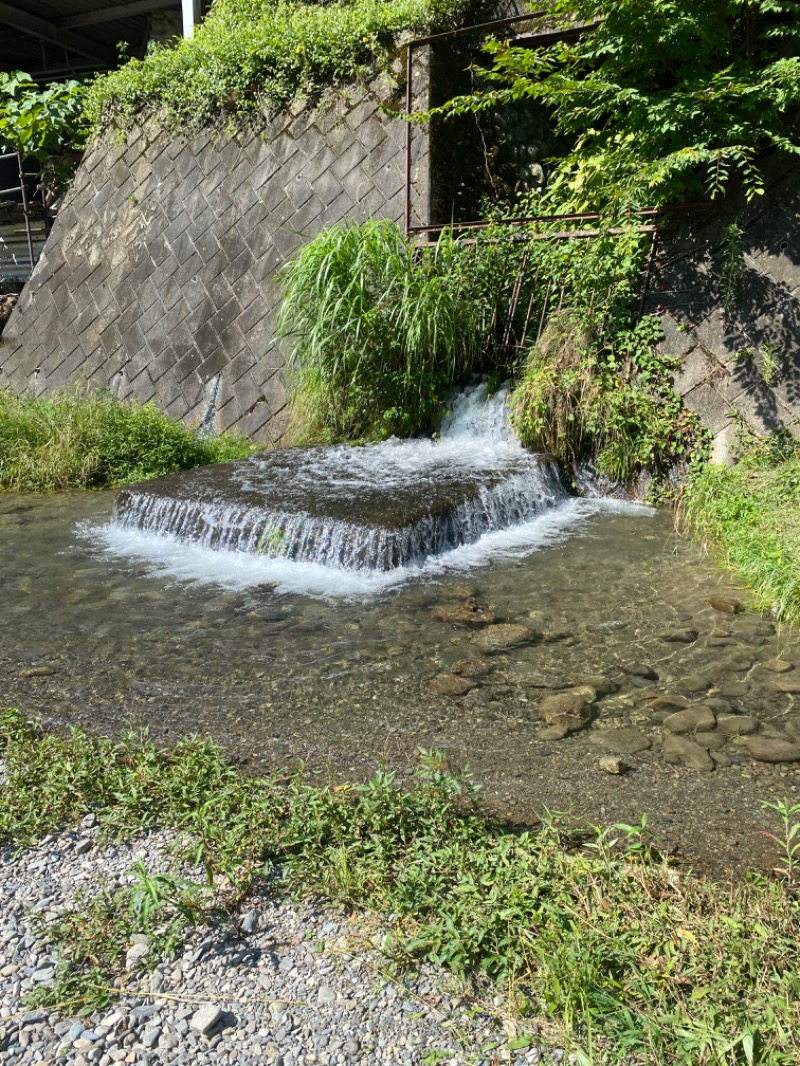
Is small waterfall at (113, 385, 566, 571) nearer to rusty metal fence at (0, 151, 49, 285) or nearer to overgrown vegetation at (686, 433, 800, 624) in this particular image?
overgrown vegetation at (686, 433, 800, 624)

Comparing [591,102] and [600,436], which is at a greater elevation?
[591,102]

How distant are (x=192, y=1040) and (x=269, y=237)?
786cm

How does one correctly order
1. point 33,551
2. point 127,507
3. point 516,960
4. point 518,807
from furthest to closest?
point 127,507
point 33,551
point 518,807
point 516,960

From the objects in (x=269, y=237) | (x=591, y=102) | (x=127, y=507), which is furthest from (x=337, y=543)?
(x=269, y=237)

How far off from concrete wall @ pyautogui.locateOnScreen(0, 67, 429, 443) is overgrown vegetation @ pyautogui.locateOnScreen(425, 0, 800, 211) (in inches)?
74.4

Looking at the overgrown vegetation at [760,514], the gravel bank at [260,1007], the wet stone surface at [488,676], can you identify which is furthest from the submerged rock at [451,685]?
the overgrown vegetation at [760,514]

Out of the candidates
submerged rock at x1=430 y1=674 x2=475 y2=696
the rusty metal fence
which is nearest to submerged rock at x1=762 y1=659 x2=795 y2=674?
submerged rock at x1=430 y1=674 x2=475 y2=696

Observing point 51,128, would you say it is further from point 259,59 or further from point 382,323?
point 382,323

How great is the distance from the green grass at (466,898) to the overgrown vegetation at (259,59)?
7511mm

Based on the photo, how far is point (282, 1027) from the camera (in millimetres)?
1739

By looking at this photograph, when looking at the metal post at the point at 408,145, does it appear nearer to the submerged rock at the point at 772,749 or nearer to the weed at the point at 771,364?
the weed at the point at 771,364

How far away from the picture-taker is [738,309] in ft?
19.6

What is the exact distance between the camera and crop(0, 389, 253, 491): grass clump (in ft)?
24.0

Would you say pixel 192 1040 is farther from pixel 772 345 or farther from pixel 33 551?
pixel 772 345
